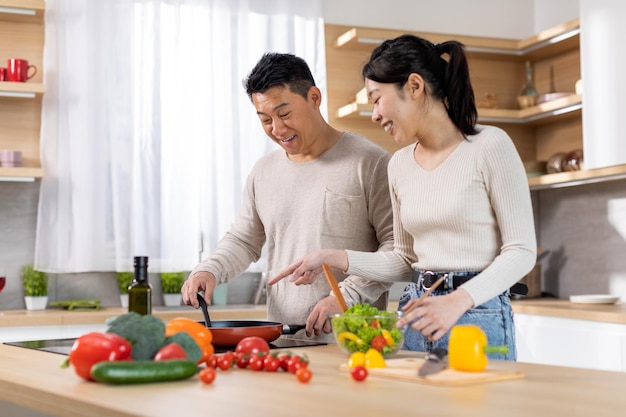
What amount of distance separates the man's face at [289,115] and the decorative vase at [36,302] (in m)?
2.02

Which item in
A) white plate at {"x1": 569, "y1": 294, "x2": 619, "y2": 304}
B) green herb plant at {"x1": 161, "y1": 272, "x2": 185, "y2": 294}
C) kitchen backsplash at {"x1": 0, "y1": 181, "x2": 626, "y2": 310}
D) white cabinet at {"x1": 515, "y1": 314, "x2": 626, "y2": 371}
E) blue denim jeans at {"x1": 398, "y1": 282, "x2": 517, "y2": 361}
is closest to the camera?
blue denim jeans at {"x1": 398, "y1": 282, "x2": 517, "y2": 361}

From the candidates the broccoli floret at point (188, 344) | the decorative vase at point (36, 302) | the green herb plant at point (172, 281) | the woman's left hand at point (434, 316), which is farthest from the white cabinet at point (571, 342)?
the broccoli floret at point (188, 344)

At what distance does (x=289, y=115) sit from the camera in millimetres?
2861

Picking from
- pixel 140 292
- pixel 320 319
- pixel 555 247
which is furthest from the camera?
pixel 555 247

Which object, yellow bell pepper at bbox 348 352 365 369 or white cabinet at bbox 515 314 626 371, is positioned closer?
yellow bell pepper at bbox 348 352 365 369

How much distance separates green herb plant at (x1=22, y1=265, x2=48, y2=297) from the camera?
4.43 metres

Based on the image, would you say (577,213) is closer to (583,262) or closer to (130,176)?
Result: (583,262)

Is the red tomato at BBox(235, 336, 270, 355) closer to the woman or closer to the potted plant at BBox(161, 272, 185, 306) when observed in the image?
the woman

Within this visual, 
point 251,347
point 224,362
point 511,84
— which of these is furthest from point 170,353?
point 511,84

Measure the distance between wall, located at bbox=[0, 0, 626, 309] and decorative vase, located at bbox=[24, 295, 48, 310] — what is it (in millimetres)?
105

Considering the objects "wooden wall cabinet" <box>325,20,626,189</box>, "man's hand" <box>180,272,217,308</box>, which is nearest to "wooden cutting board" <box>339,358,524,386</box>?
"man's hand" <box>180,272,217,308</box>

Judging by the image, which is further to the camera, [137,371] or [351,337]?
[351,337]

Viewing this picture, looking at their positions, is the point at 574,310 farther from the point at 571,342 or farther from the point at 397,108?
the point at 397,108

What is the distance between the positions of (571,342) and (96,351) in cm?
286
